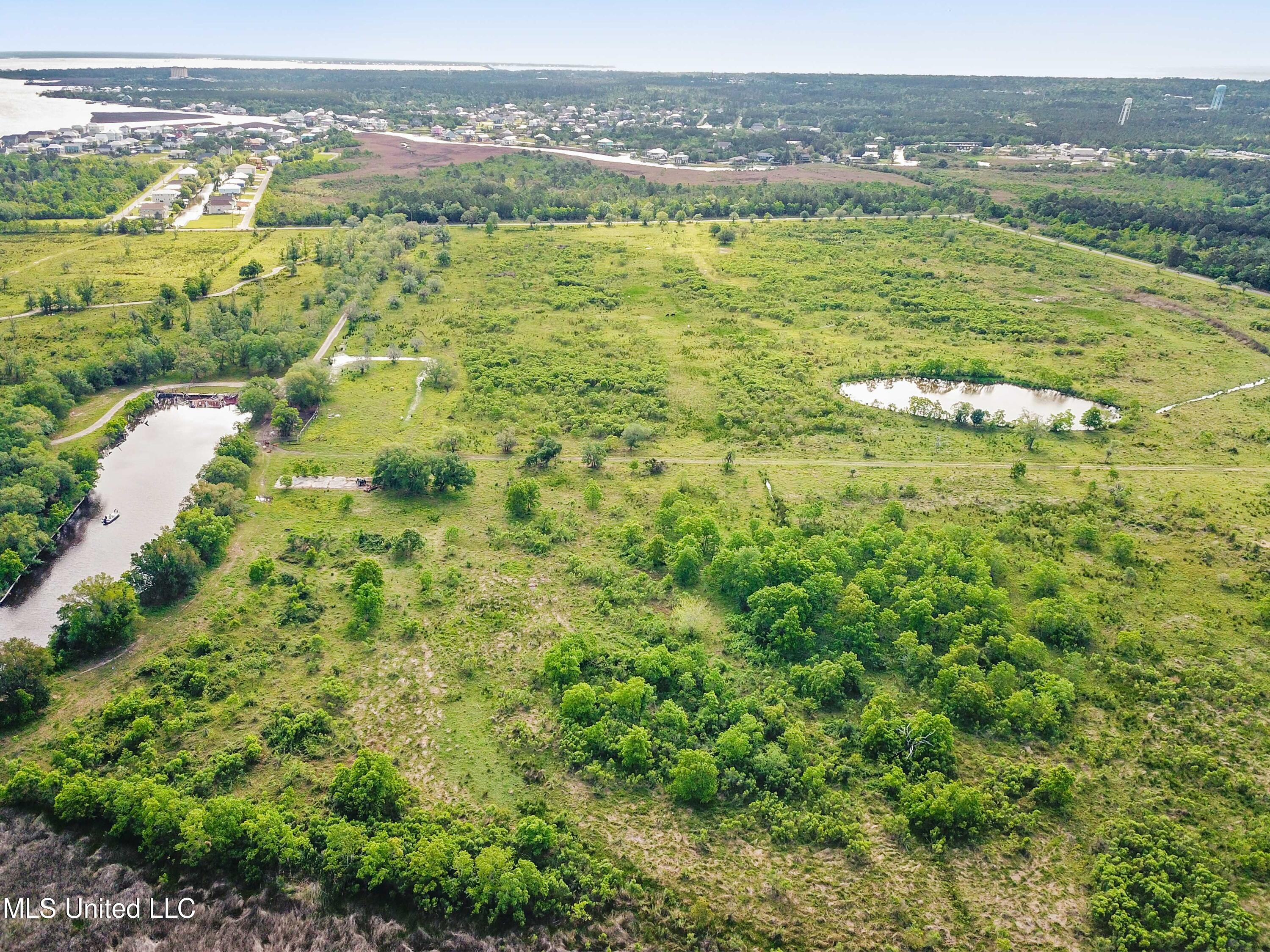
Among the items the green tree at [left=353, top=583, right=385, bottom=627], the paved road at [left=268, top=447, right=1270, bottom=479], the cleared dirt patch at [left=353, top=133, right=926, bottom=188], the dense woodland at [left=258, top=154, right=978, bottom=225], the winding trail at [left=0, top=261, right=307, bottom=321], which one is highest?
the cleared dirt patch at [left=353, top=133, right=926, bottom=188]

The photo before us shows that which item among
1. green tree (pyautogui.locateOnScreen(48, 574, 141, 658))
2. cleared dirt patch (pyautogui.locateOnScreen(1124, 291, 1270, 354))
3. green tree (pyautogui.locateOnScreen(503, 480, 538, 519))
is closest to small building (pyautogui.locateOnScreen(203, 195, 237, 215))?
green tree (pyautogui.locateOnScreen(503, 480, 538, 519))

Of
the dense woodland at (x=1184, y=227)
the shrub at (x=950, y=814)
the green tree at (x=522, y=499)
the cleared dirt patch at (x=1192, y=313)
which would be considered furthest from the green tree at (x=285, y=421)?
the dense woodland at (x=1184, y=227)

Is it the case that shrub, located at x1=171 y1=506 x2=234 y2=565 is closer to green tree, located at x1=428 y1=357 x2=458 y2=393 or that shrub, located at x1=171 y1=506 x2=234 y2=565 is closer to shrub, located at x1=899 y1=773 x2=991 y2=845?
green tree, located at x1=428 y1=357 x2=458 y2=393

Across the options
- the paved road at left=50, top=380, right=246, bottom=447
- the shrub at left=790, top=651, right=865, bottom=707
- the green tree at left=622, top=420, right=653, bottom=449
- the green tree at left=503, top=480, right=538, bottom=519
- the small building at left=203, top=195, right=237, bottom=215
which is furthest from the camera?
the small building at left=203, top=195, right=237, bottom=215

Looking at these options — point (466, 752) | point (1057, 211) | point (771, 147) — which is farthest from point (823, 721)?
point (771, 147)

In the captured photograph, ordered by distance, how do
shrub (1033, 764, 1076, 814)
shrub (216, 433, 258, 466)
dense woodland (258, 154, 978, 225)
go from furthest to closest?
1. dense woodland (258, 154, 978, 225)
2. shrub (216, 433, 258, 466)
3. shrub (1033, 764, 1076, 814)

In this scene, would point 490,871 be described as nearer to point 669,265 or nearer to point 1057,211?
point 669,265

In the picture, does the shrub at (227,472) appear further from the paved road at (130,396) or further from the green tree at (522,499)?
the green tree at (522,499)

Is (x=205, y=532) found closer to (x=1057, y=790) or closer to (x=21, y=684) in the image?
(x=21, y=684)
